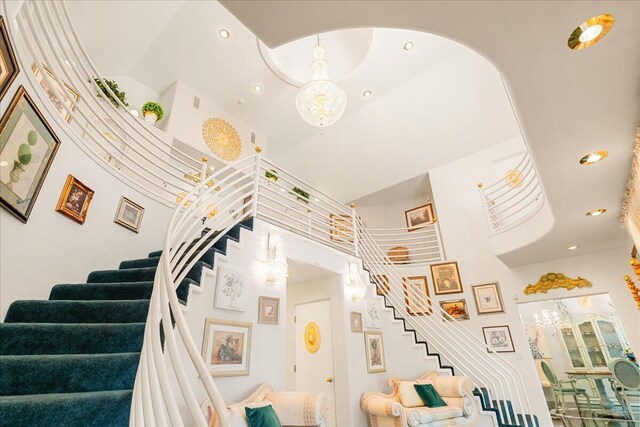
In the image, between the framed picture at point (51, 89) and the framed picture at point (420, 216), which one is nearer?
the framed picture at point (51, 89)

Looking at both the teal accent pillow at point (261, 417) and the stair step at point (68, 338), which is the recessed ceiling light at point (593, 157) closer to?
the teal accent pillow at point (261, 417)

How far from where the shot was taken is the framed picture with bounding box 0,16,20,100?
200 cm

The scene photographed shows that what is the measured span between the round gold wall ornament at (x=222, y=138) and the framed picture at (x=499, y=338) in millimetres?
6481

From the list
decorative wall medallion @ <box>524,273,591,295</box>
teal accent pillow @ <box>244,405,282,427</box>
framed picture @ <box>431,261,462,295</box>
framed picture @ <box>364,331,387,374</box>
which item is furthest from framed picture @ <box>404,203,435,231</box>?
teal accent pillow @ <box>244,405,282,427</box>

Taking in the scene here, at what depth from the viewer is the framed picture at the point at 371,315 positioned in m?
5.07

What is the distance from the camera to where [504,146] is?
6.69 meters

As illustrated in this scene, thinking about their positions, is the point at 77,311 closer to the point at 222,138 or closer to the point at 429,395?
the point at 429,395

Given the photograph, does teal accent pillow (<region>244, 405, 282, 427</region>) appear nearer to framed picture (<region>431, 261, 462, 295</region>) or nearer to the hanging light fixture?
the hanging light fixture

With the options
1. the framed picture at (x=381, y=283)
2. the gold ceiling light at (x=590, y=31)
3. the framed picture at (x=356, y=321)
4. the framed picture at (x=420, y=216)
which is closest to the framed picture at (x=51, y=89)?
the gold ceiling light at (x=590, y=31)

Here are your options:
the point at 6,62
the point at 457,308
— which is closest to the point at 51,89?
the point at 6,62

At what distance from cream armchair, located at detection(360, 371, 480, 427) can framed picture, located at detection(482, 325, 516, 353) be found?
4.82 ft

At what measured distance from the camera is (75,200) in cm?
298

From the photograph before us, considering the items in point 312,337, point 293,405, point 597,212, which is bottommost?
point 293,405

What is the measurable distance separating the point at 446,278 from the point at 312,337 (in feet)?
10.5
